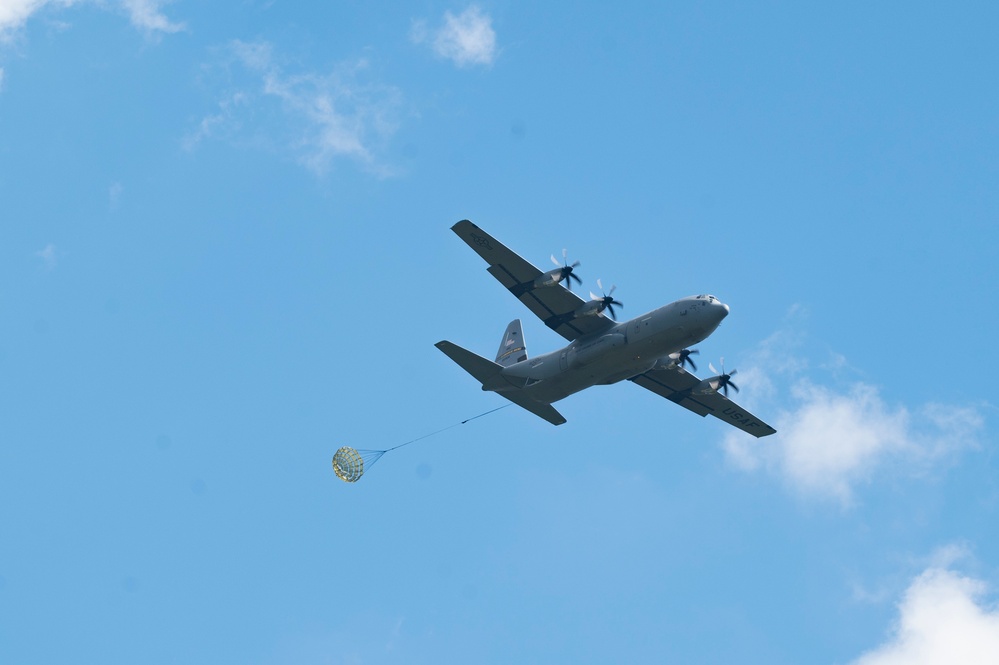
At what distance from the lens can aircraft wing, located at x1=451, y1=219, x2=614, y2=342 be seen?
65.4 metres

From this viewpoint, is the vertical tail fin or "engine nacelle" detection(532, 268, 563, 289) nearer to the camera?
"engine nacelle" detection(532, 268, 563, 289)

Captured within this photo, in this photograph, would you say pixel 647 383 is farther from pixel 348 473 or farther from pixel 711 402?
pixel 348 473

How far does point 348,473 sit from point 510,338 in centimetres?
1316

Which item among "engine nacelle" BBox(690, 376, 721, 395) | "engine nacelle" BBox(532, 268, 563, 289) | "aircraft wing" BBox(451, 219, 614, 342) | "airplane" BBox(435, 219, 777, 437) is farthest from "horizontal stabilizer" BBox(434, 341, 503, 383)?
"engine nacelle" BBox(690, 376, 721, 395)

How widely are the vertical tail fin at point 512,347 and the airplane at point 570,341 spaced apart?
0.18 ft

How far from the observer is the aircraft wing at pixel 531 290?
214 feet

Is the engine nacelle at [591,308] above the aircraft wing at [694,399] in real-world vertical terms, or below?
below

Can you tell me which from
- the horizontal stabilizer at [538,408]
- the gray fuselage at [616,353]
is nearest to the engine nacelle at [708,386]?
the gray fuselage at [616,353]

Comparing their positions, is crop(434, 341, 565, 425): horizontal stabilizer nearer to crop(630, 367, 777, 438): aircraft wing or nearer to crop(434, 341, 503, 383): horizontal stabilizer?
crop(434, 341, 503, 383): horizontal stabilizer

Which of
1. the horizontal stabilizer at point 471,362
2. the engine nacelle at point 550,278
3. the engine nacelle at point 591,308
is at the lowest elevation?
the horizontal stabilizer at point 471,362

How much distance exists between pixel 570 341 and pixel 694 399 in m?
10.5

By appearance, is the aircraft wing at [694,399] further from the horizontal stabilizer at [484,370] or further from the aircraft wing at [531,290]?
the aircraft wing at [531,290]

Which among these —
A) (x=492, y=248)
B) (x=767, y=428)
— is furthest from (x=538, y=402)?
(x=767, y=428)

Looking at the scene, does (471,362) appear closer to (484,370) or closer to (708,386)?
(484,370)
